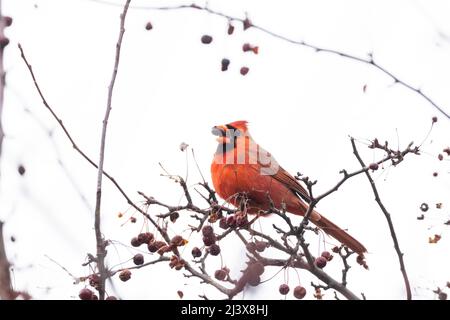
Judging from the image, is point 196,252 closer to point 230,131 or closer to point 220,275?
point 220,275

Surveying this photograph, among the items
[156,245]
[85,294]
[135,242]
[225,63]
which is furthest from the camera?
[225,63]

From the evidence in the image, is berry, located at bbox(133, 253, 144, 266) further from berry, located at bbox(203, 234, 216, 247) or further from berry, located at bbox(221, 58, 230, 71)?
berry, located at bbox(221, 58, 230, 71)

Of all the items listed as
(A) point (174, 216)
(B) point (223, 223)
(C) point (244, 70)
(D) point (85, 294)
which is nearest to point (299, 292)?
(B) point (223, 223)

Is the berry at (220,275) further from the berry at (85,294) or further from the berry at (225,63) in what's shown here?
the berry at (225,63)

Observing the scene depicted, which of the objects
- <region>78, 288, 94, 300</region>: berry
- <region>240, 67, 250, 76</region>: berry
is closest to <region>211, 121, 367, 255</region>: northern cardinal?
<region>240, 67, 250, 76</region>: berry

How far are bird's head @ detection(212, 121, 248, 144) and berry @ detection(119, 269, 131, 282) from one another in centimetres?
201

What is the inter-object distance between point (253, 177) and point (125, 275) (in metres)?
1.78

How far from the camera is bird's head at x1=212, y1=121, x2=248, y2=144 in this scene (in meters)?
5.06

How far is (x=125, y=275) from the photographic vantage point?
3.17m
